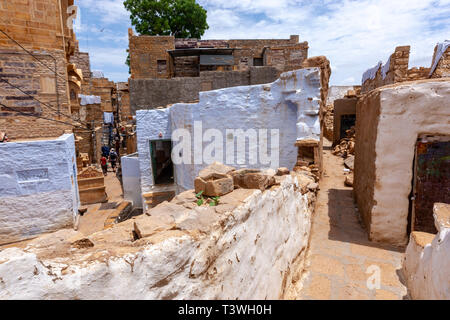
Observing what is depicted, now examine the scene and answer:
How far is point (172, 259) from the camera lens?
166 centimetres

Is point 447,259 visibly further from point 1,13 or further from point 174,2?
point 174,2

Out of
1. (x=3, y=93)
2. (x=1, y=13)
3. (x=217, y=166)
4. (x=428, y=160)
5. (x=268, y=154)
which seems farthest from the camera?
(x=3, y=93)

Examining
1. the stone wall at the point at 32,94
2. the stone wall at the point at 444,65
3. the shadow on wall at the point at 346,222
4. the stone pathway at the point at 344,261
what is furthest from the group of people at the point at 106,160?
the stone wall at the point at 444,65

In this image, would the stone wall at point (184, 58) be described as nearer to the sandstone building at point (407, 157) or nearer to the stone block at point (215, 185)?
the sandstone building at point (407, 157)

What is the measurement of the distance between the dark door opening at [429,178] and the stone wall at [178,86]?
10267mm

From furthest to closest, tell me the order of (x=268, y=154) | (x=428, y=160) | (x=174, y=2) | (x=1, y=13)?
(x=174, y=2) < (x=1, y=13) < (x=268, y=154) < (x=428, y=160)

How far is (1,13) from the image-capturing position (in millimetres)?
9828

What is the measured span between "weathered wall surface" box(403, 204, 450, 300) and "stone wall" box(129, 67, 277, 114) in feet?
37.7

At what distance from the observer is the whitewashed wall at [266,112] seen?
6.60m

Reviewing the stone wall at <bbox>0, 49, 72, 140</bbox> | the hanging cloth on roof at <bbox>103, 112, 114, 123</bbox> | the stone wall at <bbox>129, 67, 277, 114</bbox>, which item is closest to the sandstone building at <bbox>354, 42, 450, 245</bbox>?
the stone wall at <bbox>129, 67, 277, 114</bbox>

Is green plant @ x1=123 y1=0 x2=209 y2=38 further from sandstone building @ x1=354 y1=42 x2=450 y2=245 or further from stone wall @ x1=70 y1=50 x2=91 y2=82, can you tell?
sandstone building @ x1=354 y1=42 x2=450 y2=245

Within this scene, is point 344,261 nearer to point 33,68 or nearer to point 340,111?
point 340,111
